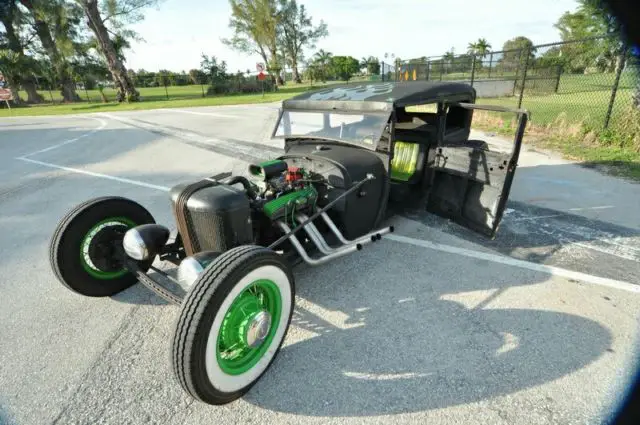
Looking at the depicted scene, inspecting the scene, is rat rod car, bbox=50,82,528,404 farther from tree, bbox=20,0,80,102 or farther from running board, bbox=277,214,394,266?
tree, bbox=20,0,80,102

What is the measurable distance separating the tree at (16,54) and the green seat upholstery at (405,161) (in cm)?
3725

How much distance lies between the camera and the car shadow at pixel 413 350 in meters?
2.14

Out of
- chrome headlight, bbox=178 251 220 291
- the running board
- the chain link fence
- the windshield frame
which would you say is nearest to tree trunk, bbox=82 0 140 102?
the chain link fence

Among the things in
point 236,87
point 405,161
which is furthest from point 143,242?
point 236,87

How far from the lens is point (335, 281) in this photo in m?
3.30

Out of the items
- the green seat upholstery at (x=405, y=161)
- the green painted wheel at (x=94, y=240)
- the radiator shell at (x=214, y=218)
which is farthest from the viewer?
the green seat upholstery at (x=405, y=161)

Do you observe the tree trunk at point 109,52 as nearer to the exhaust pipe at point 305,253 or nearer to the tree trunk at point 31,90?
the tree trunk at point 31,90

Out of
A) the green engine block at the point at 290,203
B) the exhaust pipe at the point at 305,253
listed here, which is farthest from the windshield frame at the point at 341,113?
the exhaust pipe at the point at 305,253

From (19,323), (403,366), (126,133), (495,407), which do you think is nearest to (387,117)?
(403,366)

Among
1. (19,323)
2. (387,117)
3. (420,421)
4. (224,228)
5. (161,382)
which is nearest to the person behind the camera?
(420,421)

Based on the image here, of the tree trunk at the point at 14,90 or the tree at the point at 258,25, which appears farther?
the tree at the point at 258,25

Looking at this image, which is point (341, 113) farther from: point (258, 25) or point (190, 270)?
point (258, 25)

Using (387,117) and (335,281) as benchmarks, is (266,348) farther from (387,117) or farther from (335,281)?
(387,117)

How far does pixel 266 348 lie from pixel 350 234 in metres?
1.63
